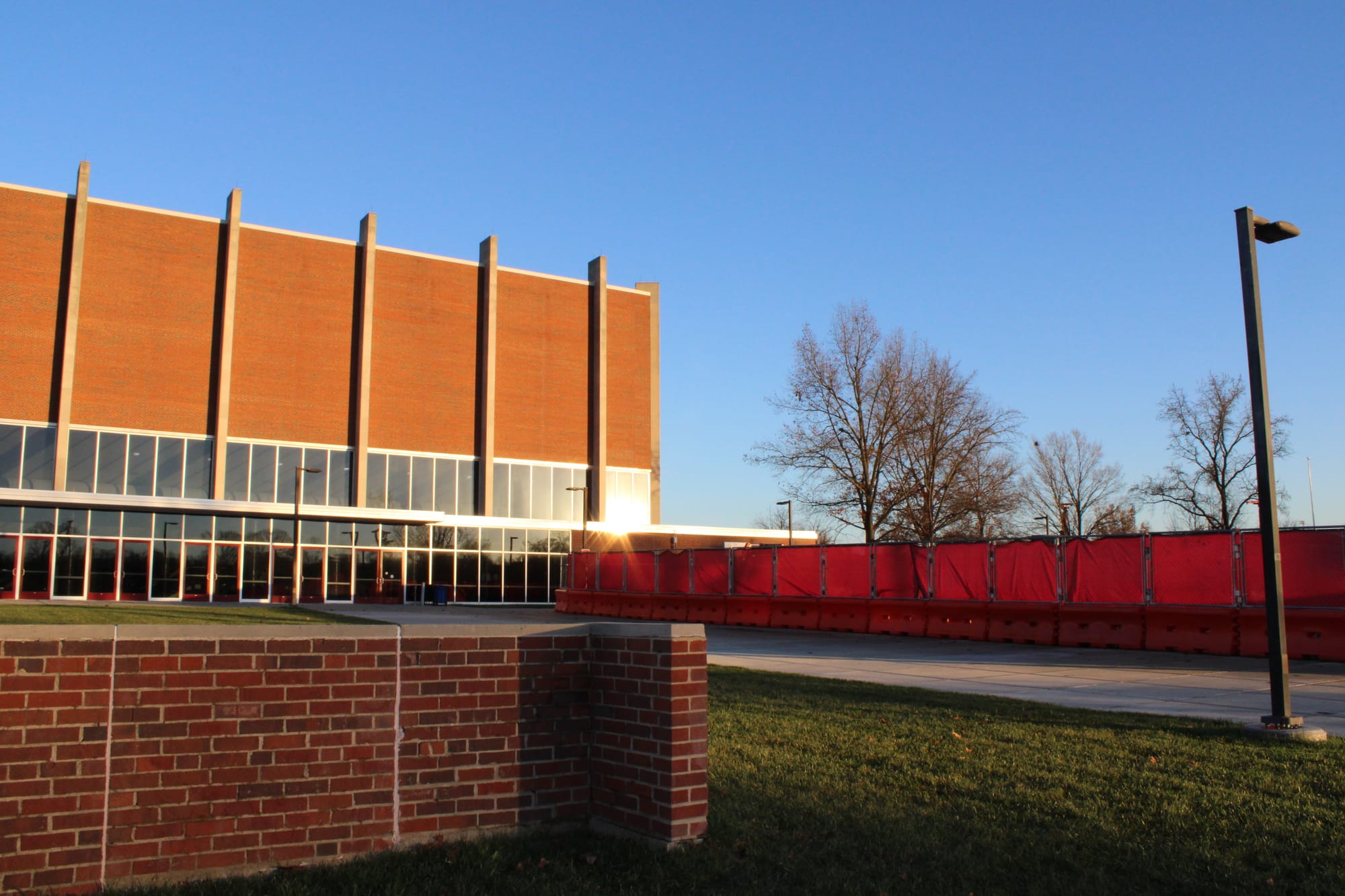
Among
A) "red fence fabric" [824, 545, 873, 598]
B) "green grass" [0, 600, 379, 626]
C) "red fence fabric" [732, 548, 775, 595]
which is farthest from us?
"red fence fabric" [732, 548, 775, 595]

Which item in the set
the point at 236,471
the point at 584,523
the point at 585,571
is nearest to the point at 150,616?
the point at 585,571

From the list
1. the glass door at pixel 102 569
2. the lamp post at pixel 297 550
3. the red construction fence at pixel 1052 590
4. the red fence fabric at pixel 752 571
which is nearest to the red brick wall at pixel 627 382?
the lamp post at pixel 297 550

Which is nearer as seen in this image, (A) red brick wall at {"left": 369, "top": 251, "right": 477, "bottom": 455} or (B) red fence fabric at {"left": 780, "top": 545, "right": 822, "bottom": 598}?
(B) red fence fabric at {"left": 780, "top": 545, "right": 822, "bottom": 598}

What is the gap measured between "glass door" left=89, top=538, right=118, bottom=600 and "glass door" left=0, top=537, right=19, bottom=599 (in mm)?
2778

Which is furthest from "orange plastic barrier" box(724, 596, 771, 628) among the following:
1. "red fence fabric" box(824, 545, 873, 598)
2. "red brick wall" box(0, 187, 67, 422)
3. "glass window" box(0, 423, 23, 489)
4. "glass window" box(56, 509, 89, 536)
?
"red brick wall" box(0, 187, 67, 422)

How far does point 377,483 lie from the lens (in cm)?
5272

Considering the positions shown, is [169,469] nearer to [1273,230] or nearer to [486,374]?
[486,374]

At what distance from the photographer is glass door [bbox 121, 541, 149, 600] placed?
45.8 m

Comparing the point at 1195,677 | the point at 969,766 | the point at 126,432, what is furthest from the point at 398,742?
the point at 126,432

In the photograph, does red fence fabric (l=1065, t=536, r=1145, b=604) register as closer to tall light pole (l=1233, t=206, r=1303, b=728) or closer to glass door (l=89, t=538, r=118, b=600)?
tall light pole (l=1233, t=206, r=1303, b=728)

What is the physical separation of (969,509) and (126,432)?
37701 millimetres

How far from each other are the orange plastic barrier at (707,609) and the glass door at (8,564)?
30286 mm

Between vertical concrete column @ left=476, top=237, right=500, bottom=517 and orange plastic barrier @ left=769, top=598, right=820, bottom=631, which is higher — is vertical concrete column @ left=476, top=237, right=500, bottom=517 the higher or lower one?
the higher one

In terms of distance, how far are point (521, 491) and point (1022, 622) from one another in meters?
38.7
